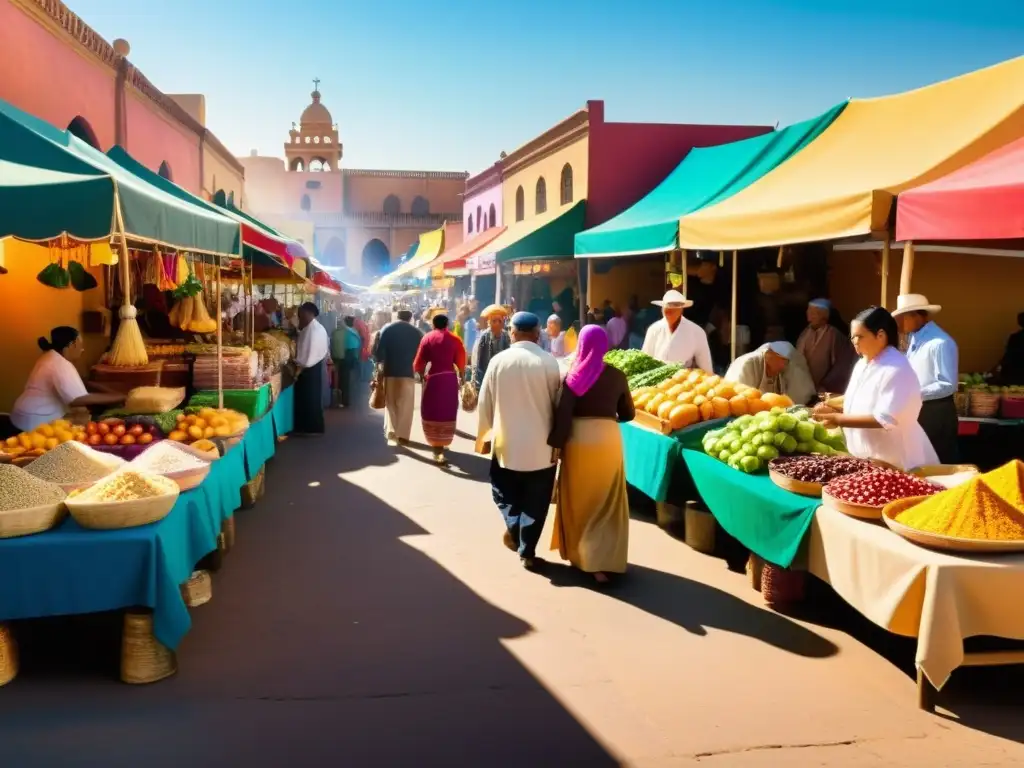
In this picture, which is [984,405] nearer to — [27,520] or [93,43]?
[27,520]

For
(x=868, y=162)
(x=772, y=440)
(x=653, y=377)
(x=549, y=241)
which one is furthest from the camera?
(x=549, y=241)

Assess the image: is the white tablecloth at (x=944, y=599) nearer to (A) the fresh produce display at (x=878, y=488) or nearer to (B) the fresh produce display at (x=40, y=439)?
(A) the fresh produce display at (x=878, y=488)

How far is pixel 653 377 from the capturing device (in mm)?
8070

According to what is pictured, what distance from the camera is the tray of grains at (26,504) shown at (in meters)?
4.09

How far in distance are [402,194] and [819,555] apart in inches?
1835

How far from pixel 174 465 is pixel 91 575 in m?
1.01

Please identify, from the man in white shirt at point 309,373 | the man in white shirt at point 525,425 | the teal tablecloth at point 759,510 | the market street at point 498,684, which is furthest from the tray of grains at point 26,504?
the man in white shirt at point 309,373

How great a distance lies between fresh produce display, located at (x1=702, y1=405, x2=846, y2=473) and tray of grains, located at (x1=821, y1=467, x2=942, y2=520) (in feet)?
2.64

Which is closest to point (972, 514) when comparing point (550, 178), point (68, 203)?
point (68, 203)

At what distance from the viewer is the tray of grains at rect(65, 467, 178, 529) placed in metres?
4.21

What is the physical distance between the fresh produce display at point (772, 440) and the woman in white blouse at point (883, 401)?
1.32 feet

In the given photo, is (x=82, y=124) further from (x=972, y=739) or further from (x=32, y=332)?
(x=972, y=739)

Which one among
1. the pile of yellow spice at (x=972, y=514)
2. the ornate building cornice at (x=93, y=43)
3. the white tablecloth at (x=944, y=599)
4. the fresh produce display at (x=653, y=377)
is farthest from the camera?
the ornate building cornice at (x=93, y=43)

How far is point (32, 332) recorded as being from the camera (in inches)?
383
